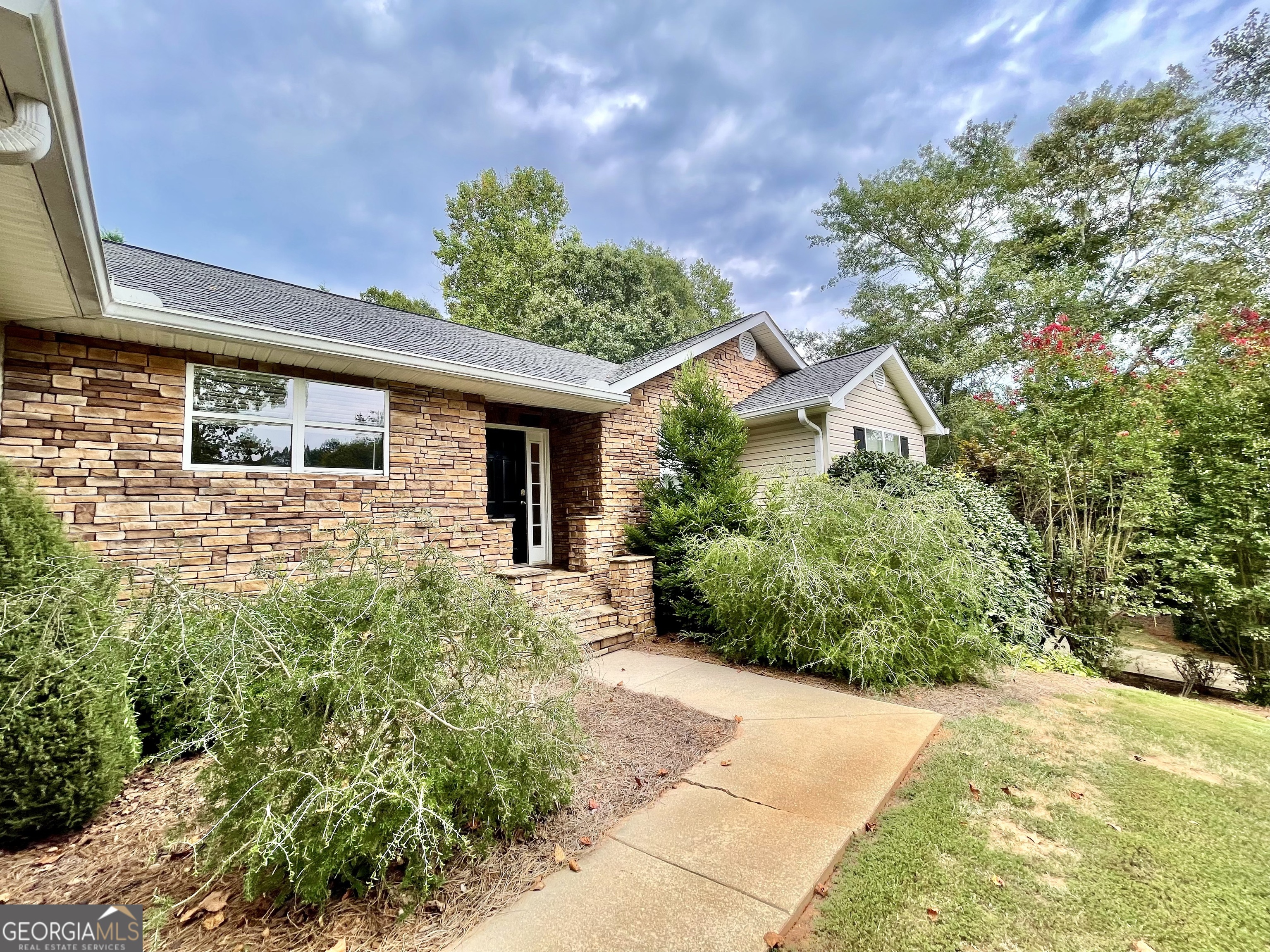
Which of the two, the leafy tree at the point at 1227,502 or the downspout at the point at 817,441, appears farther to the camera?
the downspout at the point at 817,441

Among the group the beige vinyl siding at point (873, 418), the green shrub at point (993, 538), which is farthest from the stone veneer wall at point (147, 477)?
the beige vinyl siding at point (873, 418)

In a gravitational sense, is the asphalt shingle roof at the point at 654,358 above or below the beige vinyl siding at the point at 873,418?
above

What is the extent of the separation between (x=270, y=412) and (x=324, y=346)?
909 mm

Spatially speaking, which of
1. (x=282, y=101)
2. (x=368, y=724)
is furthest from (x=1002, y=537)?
(x=282, y=101)

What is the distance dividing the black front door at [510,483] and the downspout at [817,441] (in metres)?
4.63

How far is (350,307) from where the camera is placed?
7.50 m

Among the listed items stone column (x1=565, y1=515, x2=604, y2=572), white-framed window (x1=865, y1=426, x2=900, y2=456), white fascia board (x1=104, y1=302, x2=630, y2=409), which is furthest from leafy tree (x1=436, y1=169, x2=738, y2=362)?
stone column (x1=565, y1=515, x2=604, y2=572)

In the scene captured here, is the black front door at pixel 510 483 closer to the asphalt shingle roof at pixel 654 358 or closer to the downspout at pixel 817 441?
the asphalt shingle roof at pixel 654 358

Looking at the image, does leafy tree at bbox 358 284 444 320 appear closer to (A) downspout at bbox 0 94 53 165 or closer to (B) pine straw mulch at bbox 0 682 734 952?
(A) downspout at bbox 0 94 53 165

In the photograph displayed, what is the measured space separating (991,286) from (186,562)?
760 inches

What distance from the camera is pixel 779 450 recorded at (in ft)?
30.1

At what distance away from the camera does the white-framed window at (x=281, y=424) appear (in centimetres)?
464

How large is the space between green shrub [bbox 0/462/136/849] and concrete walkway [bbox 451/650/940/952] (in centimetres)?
205

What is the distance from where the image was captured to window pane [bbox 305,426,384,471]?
5.25 meters
